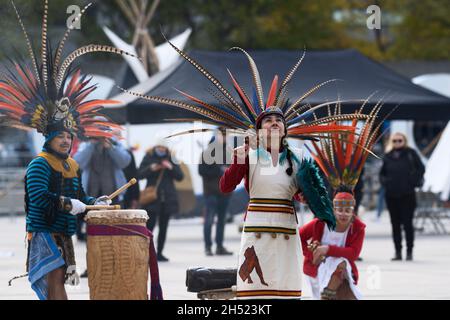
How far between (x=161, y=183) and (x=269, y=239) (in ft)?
26.9

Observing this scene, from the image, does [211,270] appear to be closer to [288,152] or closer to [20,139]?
[288,152]

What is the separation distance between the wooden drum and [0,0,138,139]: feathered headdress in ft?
3.01

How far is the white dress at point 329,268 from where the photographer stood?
11.3 metres

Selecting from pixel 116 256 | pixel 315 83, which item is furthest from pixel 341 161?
pixel 315 83

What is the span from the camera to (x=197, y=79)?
21.2 m

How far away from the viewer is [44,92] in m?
10.1

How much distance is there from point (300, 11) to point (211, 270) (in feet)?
132

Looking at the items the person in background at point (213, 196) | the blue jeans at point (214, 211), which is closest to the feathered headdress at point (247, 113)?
the person in background at point (213, 196)

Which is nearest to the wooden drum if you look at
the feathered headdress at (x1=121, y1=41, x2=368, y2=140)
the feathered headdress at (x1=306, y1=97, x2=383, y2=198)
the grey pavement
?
the feathered headdress at (x1=121, y1=41, x2=368, y2=140)

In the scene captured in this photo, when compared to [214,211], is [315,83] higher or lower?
higher

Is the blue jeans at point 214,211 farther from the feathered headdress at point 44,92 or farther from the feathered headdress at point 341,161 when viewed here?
the feathered headdress at point 44,92

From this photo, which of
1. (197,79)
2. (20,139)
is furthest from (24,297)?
(20,139)

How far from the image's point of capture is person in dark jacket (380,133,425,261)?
58.6 feet

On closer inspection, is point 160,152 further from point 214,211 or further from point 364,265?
point 364,265
